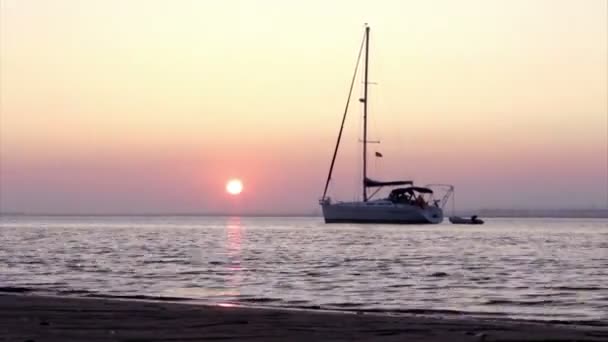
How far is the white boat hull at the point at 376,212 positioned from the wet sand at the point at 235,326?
9489 centimetres

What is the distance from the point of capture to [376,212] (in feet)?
364

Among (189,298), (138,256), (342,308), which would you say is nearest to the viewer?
(342,308)

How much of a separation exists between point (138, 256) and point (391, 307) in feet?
74.5

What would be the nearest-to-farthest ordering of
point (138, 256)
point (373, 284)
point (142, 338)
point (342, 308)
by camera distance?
1. point (142, 338)
2. point (342, 308)
3. point (373, 284)
4. point (138, 256)

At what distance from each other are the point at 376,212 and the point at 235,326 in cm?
9818

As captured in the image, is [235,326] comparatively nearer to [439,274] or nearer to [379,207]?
[439,274]

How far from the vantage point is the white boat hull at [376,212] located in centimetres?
11094

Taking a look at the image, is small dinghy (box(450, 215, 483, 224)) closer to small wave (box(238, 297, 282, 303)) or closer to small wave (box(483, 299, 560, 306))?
small wave (box(483, 299, 560, 306))

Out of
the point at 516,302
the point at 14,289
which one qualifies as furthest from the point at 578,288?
the point at 14,289

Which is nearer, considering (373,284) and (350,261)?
(373,284)

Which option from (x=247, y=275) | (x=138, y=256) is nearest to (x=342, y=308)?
(x=247, y=275)

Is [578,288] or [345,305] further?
[578,288]

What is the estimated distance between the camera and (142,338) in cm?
1165

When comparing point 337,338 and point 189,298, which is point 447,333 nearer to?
point 337,338
